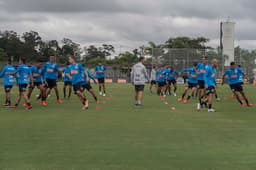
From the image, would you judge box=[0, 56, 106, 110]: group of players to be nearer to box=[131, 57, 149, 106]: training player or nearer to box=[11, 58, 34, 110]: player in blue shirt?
box=[11, 58, 34, 110]: player in blue shirt

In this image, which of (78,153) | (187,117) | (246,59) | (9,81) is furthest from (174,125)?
(246,59)

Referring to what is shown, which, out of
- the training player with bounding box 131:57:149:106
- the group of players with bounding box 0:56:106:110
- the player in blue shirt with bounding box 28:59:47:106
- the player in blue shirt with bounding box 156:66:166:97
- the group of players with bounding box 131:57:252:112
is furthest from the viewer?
the player in blue shirt with bounding box 156:66:166:97

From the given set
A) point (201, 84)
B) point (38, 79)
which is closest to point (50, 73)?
point (38, 79)

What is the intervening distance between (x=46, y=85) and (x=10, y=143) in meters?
8.99

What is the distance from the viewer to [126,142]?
7273 millimetres

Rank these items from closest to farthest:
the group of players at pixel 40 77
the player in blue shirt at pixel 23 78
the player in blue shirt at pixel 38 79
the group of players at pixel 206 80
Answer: the group of players at pixel 206 80 → the group of players at pixel 40 77 → the player in blue shirt at pixel 23 78 → the player in blue shirt at pixel 38 79

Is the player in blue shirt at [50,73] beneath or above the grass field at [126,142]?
above

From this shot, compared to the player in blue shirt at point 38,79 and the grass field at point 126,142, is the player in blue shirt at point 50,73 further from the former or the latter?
the grass field at point 126,142

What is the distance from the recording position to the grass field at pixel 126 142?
5699 millimetres

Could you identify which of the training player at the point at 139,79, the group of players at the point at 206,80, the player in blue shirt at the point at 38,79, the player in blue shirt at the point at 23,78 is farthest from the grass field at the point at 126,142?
the player in blue shirt at the point at 38,79

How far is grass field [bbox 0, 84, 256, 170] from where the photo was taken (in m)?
5.70

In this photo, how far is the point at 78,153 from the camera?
6.33 metres

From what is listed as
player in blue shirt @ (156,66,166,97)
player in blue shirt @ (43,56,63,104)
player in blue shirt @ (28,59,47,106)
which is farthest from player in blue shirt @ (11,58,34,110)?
player in blue shirt @ (156,66,166,97)

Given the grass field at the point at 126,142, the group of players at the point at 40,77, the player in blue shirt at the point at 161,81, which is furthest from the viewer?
the player in blue shirt at the point at 161,81
